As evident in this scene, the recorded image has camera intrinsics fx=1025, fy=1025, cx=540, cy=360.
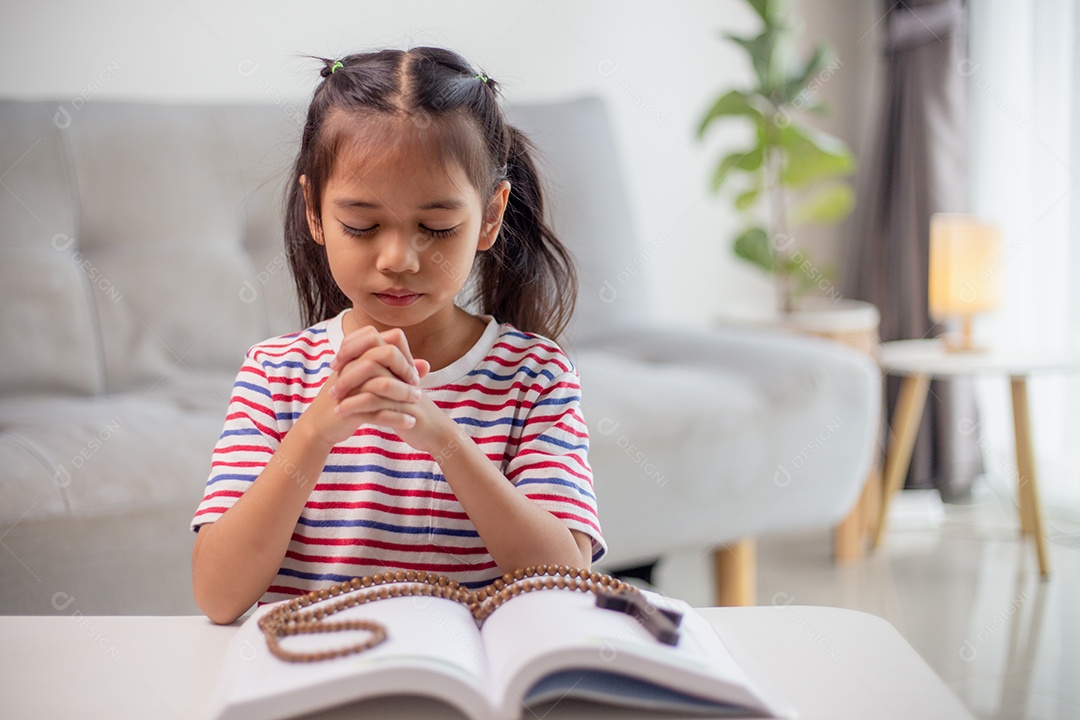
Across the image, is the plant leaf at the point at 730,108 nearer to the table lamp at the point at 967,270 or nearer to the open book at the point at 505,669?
the table lamp at the point at 967,270

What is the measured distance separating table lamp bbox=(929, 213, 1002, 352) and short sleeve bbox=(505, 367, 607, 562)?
64.9 inches

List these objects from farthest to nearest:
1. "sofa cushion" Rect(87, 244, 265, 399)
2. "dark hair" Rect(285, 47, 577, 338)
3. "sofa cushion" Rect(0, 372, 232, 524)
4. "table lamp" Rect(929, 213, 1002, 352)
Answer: "table lamp" Rect(929, 213, 1002, 352), "sofa cushion" Rect(87, 244, 265, 399), "sofa cushion" Rect(0, 372, 232, 524), "dark hair" Rect(285, 47, 577, 338)

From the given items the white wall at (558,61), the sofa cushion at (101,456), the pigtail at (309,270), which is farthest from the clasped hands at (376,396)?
the white wall at (558,61)

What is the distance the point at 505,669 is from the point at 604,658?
5 cm

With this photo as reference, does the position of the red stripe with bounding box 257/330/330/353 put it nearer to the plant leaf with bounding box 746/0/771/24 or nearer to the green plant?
the green plant

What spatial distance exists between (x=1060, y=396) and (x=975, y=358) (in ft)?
1.56

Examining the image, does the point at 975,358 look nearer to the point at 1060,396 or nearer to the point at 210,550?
the point at 1060,396

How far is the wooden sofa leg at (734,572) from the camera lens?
1.90 m

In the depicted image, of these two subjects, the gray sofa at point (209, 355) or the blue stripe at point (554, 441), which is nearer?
the blue stripe at point (554, 441)

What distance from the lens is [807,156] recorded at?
2.41 metres

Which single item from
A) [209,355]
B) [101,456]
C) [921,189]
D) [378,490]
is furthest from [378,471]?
[921,189]

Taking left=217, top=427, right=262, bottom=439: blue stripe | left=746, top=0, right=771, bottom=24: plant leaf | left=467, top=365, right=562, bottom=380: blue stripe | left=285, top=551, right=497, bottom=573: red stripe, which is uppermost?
left=746, top=0, right=771, bottom=24: plant leaf

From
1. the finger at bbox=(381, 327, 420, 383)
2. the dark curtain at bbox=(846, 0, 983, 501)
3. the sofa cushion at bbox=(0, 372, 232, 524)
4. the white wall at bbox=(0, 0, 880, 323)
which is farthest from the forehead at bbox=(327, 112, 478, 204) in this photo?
the dark curtain at bbox=(846, 0, 983, 501)

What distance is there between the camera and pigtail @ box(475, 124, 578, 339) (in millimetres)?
969
